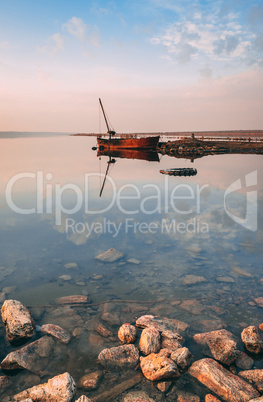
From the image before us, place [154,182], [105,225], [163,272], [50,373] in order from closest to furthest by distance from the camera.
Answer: [50,373] < [163,272] < [105,225] < [154,182]

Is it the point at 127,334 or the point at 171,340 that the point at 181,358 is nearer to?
the point at 171,340

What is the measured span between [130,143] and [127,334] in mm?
65041

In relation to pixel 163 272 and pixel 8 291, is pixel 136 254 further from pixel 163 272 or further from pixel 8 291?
pixel 8 291

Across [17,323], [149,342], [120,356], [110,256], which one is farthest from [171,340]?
[110,256]

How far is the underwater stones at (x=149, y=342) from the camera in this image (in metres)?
6.55

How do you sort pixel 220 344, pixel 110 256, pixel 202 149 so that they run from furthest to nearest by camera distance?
pixel 202 149 → pixel 110 256 → pixel 220 344

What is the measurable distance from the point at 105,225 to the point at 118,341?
32.2 ft

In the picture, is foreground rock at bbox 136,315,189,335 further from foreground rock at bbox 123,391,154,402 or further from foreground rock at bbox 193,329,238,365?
foreground rock at bbox 123,391,154,402

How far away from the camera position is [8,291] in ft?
31.9

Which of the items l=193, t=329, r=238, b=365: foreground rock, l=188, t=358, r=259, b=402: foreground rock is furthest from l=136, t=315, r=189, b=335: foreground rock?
l=188, t=358, r=259, b=402: foreground rock

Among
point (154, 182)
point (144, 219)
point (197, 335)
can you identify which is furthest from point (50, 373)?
point (154, 182)

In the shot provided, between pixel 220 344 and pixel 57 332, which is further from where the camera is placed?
pixel 57 332

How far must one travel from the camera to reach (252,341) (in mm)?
6785

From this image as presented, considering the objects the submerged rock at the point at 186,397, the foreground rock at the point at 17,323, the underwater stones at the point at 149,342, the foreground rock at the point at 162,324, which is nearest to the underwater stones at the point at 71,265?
the foreground rock at the point at 17,323
